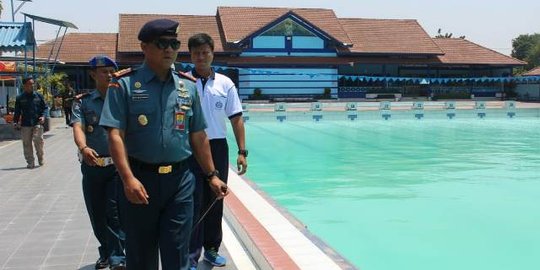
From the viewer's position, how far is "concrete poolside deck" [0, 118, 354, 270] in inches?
176

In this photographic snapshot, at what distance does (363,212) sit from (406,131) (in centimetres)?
1339

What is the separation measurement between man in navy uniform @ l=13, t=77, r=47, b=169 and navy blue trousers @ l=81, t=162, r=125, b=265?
6.15 meters

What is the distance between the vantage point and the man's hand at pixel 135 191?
2.77 meters

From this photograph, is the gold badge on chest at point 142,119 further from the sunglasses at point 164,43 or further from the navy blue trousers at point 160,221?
the sunglasses at point 164,43

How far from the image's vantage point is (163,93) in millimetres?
2955

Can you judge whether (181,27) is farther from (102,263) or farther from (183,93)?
(183,93)

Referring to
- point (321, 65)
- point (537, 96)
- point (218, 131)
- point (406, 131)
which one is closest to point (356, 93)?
point (321, 65)

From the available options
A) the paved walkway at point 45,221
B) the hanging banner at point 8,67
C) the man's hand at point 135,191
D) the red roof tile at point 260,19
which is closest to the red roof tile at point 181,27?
the red roof tile at point 260,19

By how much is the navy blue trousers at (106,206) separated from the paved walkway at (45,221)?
41 cm

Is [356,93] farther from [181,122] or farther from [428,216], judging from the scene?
[181,122]

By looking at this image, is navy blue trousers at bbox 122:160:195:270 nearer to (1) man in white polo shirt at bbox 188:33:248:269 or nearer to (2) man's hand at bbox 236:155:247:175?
(1) man in white polo shirt at bbox 188:33:248:269

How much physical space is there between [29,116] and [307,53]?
3003 cm

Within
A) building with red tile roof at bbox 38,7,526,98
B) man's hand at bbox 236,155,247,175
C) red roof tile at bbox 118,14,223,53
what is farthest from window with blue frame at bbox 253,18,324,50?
man's hand at bbox 236,155,247,175

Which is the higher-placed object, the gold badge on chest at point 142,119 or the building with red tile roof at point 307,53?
the building with red tile roof at point 307,53
